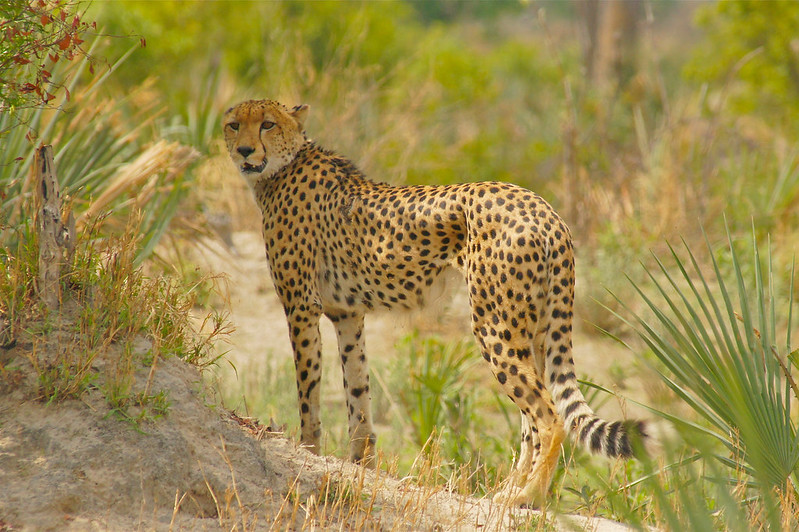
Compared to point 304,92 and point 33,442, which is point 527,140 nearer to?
point 304,92

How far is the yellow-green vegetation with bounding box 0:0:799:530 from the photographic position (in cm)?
368

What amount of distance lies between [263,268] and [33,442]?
5.96 metres

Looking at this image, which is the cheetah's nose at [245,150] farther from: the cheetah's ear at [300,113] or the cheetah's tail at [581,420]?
the cheetah's tail at [581,420]

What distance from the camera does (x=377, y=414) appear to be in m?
7.63

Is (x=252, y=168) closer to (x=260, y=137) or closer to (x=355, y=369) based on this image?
(x=260, y=137)

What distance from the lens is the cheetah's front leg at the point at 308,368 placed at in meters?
4.74

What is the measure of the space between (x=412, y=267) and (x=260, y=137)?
121 cm

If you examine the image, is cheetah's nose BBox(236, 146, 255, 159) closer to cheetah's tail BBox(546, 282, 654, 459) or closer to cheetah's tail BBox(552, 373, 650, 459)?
cheetah's tail BBox(546, 282, 654, 459)

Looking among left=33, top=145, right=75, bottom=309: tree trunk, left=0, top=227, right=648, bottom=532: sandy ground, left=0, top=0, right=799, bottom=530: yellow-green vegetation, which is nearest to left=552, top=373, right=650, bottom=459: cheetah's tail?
left=0, top=0, right=799, bottom=530: yellow-green vegetation

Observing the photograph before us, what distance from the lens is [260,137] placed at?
4.91m

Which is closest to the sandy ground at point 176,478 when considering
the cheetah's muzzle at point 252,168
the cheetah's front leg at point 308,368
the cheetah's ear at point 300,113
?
the cheetah's front leg at point 308,368

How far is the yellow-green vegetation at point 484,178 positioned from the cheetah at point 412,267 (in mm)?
195

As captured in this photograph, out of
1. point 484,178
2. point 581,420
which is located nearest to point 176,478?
point 581,420

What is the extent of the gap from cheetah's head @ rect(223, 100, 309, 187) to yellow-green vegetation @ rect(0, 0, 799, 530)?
676mm
